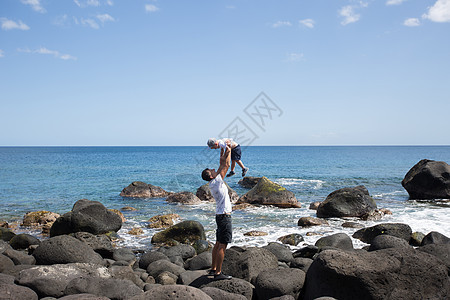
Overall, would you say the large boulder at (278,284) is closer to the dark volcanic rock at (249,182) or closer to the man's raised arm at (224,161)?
the man's raised arm at (224,161)

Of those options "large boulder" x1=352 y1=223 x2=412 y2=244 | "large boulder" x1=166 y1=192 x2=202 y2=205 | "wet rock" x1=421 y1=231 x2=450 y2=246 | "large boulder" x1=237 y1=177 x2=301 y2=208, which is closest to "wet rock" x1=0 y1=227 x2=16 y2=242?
"large boulder" x1=166 y1=192 x2=202 y2=205

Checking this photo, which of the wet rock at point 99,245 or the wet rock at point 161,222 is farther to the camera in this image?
the wet rock at point 161,222

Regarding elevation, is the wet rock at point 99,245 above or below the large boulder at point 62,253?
below

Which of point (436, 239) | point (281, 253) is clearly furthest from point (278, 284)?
point (436, 239)

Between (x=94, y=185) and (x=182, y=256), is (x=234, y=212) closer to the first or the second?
(x=182, y=256)

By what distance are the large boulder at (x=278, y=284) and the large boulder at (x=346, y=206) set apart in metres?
10.8

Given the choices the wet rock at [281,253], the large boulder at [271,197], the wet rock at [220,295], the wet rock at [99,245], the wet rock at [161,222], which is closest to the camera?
the wet rock at [220,295]

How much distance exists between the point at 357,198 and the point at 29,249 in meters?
14.4

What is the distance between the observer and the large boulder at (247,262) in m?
8.08

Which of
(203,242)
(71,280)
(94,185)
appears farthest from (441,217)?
(94,185)

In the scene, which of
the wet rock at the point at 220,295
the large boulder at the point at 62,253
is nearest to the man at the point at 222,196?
the wet rock at the point at 220,295

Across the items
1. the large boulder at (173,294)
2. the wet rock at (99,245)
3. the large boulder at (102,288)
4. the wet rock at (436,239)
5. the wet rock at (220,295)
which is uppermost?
the large boulder at (173,294)

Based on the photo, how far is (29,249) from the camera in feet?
39.3

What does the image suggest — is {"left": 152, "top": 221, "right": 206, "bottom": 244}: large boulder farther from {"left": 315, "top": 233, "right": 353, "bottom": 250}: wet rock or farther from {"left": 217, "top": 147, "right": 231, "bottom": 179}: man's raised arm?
{"left": 217, "top": 147, "right": 231, "bottom": 179}: man's raised arm
